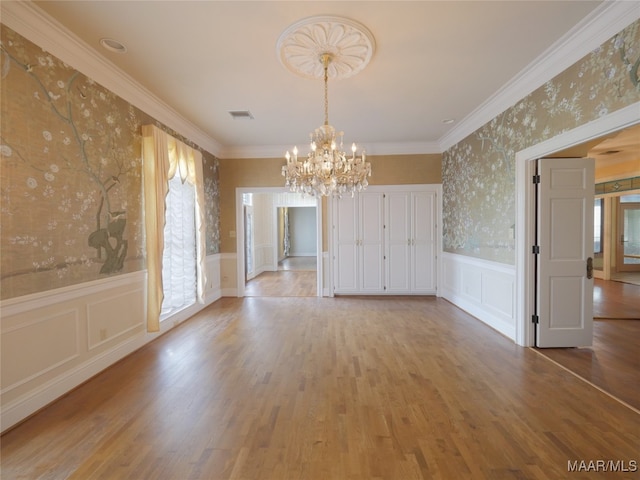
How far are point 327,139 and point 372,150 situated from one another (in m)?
3.14

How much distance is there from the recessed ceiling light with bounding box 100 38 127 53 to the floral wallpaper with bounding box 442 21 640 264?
13.5 feet

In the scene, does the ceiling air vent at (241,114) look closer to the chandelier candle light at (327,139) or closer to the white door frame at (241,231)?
the chandelier candle light at (327,139)

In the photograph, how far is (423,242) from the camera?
6.04 meters

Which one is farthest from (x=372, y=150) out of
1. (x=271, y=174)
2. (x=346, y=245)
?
(x=271, y=174)

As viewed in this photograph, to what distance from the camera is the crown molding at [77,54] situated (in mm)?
2141

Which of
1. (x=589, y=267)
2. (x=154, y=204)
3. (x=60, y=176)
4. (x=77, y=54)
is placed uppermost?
(x=77, y=54)

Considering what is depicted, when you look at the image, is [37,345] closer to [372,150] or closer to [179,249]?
[179,249]

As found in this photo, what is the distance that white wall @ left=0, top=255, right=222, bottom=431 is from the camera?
6.89 feet

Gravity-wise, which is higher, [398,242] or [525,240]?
[525,240]

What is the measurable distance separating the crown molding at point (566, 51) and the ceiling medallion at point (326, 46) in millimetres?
1710

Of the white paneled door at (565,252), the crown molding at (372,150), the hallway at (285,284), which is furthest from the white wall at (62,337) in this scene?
the white paneled door at (565,252)

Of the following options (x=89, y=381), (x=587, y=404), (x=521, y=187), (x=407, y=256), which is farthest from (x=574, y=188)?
(x=89, y=381)

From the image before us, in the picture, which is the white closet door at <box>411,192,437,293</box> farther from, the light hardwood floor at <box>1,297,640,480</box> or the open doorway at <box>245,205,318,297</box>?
the light hardwood floor at <box>1,297,640,480</box>

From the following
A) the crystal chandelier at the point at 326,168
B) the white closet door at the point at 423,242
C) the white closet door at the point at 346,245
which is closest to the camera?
the crystal chandelier at the point at 326,168
